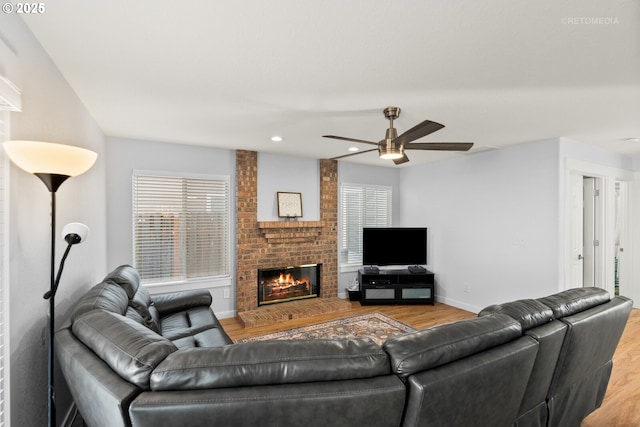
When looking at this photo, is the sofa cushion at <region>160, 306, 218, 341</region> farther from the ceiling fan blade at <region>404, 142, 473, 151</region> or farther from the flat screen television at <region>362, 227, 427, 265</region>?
the flat screen television at <region>362, 227, 427, 265</region>

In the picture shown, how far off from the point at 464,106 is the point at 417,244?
10.1 ft

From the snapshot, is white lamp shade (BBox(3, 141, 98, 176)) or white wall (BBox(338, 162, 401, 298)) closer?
white lamp shade (BBox(3, 141, 98, 176))

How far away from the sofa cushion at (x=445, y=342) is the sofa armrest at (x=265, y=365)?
7 centimetres

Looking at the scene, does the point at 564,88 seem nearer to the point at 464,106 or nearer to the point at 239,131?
the point at 464,106

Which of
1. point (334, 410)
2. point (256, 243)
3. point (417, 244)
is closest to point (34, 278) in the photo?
point (334, 410)

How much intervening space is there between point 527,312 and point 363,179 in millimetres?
4215

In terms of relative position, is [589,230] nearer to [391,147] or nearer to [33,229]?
[391,147]

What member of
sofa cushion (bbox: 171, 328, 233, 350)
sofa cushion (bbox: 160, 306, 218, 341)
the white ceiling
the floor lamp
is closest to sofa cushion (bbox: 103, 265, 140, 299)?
sofa cushion (bbox: 160, 306, 218, 341)

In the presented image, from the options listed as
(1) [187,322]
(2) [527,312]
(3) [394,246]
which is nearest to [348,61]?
(2) [527,312]

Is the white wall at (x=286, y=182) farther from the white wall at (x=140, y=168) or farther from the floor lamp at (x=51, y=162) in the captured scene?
the floor lamp at (x=51, y=162)

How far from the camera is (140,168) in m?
3.93

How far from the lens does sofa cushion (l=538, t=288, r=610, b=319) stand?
1.82 metres

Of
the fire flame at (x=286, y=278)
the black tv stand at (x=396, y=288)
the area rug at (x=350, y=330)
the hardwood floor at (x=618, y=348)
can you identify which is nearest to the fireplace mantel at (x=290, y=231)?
the fire flame at (x=286, y=278)

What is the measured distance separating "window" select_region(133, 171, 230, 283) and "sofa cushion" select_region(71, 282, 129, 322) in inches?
64.4
